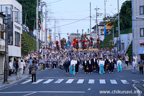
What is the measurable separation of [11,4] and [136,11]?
2389 centimetres

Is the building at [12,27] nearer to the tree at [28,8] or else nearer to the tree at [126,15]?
the tree at [28,8]


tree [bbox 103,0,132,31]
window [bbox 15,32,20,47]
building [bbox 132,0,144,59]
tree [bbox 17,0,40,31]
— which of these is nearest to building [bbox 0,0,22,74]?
window [bbox 15,32,20,47]

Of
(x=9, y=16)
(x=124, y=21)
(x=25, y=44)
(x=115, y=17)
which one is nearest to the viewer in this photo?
(x=9, y=16)

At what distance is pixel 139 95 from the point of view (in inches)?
583

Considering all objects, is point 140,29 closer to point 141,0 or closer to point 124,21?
point 141,0

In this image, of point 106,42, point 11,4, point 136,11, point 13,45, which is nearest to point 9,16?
point 11,4

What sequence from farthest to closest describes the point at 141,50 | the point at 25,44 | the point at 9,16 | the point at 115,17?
the point at 115,17
the point at 25,44
the point at 141,50
the point at 9,16

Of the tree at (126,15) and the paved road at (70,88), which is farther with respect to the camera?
the tree at (126,15)

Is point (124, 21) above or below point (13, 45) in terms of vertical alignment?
above

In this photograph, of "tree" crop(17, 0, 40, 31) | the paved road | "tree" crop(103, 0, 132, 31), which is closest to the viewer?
the paved road

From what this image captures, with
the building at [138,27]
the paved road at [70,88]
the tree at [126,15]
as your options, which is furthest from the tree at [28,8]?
the paved road at [70,88]

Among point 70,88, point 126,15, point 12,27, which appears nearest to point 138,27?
point 12,27

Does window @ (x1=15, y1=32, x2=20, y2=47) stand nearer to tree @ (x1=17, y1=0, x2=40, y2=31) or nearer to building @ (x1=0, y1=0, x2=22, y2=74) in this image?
building @ (x1=0, y1=0, x2=22, y2=74)

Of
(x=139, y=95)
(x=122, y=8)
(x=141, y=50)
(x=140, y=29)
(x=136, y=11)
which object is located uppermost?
(x=122, y=8)
